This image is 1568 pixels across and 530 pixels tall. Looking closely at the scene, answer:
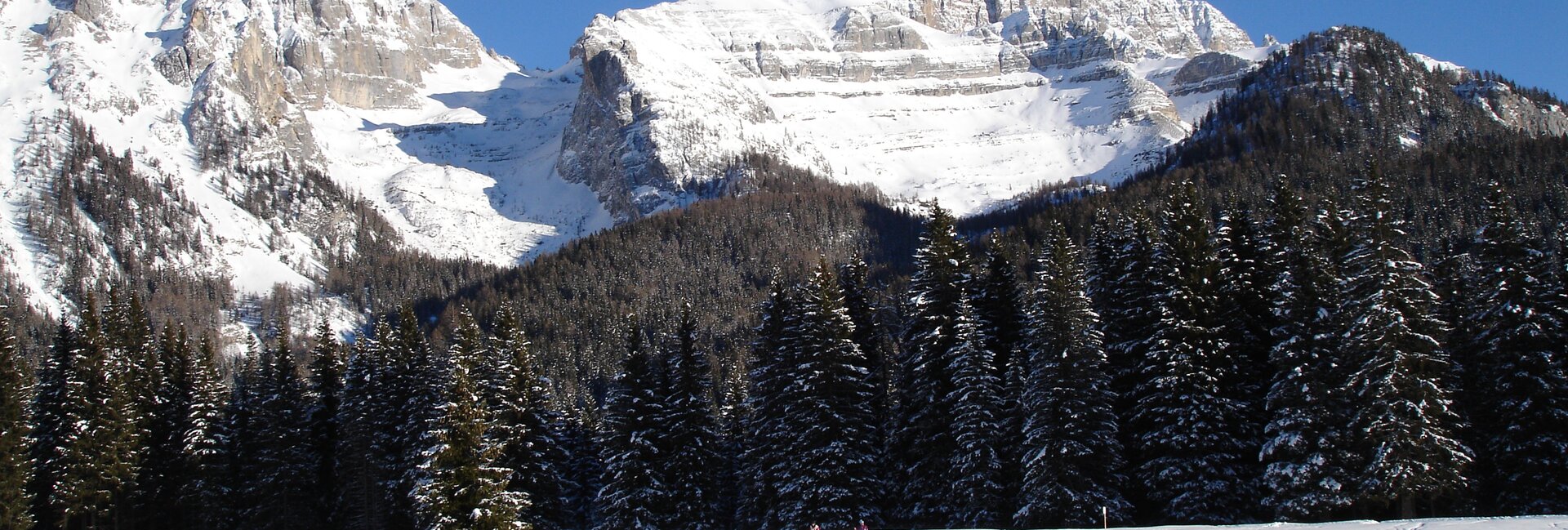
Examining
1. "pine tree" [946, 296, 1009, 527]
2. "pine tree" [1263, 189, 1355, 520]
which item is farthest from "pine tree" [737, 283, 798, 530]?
"pine tree" [1263, 189, 1355, 520]

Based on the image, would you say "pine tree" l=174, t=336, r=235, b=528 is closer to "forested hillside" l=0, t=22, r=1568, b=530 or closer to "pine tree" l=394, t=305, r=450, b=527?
"forested hillside" l=0, t=22, r=1568, b=530

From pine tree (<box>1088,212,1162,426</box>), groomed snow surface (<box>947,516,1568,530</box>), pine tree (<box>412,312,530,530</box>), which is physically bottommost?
groomed snow surface (<box>947,516,1568,530</box>)

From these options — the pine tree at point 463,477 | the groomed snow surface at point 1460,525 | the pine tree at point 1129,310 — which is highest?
the pine tree at point 1129,310

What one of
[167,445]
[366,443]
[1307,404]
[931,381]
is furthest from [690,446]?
[167,445]

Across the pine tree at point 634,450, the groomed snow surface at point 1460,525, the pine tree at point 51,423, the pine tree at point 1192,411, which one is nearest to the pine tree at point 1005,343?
the pine tree at point 1192,411

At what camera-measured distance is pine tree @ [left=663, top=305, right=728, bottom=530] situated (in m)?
50.5

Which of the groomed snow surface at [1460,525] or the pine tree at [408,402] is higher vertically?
the pine tree at [408,402]

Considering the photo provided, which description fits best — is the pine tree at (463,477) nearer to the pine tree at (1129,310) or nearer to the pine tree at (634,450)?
the pine tree at (634,450)

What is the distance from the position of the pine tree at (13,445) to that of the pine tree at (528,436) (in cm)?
2229

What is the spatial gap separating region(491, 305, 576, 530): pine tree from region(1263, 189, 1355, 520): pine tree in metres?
30.6

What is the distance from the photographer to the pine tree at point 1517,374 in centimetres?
3694

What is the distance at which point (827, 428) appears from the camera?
46531mm

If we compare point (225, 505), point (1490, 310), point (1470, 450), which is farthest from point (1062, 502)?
point (225, 505)

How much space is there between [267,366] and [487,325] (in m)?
111
